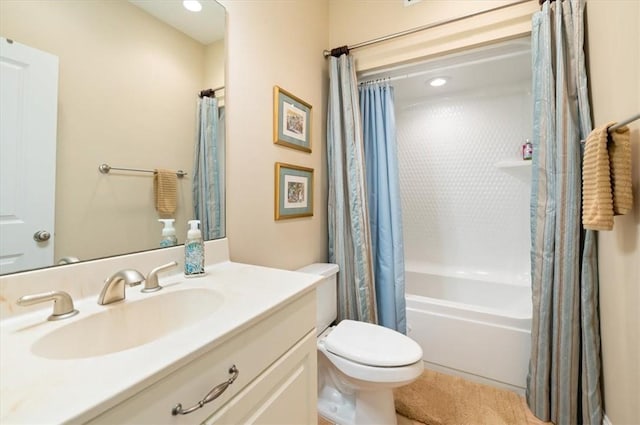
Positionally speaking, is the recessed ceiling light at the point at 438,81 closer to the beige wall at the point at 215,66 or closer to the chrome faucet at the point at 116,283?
the beige wall at the point at 215,66

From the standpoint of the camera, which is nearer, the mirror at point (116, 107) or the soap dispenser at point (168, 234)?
the mirror at point (116, 107)

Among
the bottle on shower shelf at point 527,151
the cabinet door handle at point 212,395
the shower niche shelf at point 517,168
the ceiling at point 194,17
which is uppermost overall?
the ceiling at point 194,17

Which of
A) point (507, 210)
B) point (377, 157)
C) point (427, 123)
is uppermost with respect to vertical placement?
point (427, 123)

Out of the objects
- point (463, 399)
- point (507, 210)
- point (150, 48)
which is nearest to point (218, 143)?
point (150, 48)

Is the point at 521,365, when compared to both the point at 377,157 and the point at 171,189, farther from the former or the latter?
the point at 171,189

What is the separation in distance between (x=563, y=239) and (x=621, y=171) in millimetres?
408

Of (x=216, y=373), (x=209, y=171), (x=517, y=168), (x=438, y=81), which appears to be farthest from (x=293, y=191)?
(x=517, y=168)

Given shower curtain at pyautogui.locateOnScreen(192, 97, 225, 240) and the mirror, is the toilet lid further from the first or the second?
the mirror

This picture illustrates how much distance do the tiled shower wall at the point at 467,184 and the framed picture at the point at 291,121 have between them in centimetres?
143

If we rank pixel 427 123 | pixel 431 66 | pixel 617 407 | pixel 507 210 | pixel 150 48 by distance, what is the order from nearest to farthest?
pixel 150 48 → pixel 617 407 → pixel 431 66 → pixel 507 210 → pixel 427 123

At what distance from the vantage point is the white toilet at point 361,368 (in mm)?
1146

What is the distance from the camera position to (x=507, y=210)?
235cm

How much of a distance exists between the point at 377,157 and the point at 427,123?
1116mm

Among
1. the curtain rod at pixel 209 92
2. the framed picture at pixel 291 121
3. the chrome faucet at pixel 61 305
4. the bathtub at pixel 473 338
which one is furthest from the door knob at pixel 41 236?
the bathtub at pixel 473 338
